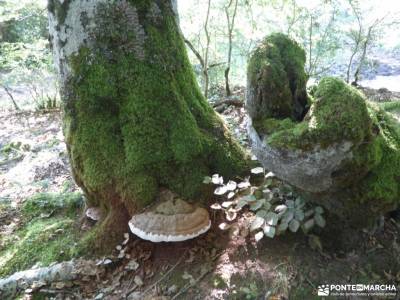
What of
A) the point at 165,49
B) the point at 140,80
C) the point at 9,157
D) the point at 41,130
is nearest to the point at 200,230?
the point at 140,80

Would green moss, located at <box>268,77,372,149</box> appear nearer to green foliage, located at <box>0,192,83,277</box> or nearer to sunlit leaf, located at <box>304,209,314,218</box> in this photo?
sunlit leaf, located at <box>304,209,314,218</box>

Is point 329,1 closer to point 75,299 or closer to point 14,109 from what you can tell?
point 75,299

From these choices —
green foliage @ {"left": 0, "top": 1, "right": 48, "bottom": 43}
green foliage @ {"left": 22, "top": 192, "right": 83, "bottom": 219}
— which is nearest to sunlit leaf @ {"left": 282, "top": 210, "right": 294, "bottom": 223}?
green foliage @ {"left": 22, "top": 192, "right": 83, "bottom": 219}

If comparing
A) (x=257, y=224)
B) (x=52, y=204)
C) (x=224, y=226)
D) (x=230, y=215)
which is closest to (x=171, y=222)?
(x=224, y=226)

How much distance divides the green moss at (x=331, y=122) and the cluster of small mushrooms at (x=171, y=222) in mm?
1159

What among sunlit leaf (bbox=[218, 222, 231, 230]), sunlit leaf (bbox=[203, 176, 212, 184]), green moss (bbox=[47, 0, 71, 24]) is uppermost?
green moss (bbox=[47, 0, 71, 24])

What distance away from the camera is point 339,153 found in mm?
2385

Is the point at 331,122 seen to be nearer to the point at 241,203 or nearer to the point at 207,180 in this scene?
the point at 241,203

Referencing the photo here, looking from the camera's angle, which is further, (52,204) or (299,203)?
(52,204)

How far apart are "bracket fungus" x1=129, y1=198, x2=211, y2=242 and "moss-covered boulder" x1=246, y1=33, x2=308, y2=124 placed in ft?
3.65

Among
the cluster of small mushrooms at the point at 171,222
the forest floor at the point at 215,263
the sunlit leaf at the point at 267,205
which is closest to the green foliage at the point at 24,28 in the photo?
the forest floor at the point at 215,263

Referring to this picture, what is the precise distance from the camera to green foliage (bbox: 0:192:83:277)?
3.90 metres

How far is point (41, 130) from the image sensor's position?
435 inches

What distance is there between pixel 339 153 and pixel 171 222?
1600 millimetres
